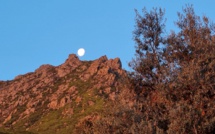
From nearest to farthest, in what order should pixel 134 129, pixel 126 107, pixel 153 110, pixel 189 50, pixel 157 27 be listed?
pixel 134 129 → pixel 126 107 → pixel 153 110 → pixel 189 50 → pixel 157 27

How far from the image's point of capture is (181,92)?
104ft

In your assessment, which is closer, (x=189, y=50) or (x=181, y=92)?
(x=181, y=92)

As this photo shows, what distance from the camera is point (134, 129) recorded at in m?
28.9

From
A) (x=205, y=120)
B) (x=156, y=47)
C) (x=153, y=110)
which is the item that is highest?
(x=156, y=47)

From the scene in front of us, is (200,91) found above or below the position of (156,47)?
below

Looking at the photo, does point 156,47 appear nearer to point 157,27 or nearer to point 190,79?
point 157,27

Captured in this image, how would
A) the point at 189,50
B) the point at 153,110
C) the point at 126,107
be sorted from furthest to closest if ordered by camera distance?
the point at 189,50 < the point at 153,110 < the point at 126,107

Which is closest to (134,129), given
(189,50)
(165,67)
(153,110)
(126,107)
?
(126,107)

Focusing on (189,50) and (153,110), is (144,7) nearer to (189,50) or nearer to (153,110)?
(189,50)

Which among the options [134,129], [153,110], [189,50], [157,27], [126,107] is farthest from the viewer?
[157,27]

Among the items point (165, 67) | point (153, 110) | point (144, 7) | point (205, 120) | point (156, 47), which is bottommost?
point (205, 120)

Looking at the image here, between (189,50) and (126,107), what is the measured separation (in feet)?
30.5

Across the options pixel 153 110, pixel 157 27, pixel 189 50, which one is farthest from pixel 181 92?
pixel 157 27

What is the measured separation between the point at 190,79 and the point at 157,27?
29.7ft
